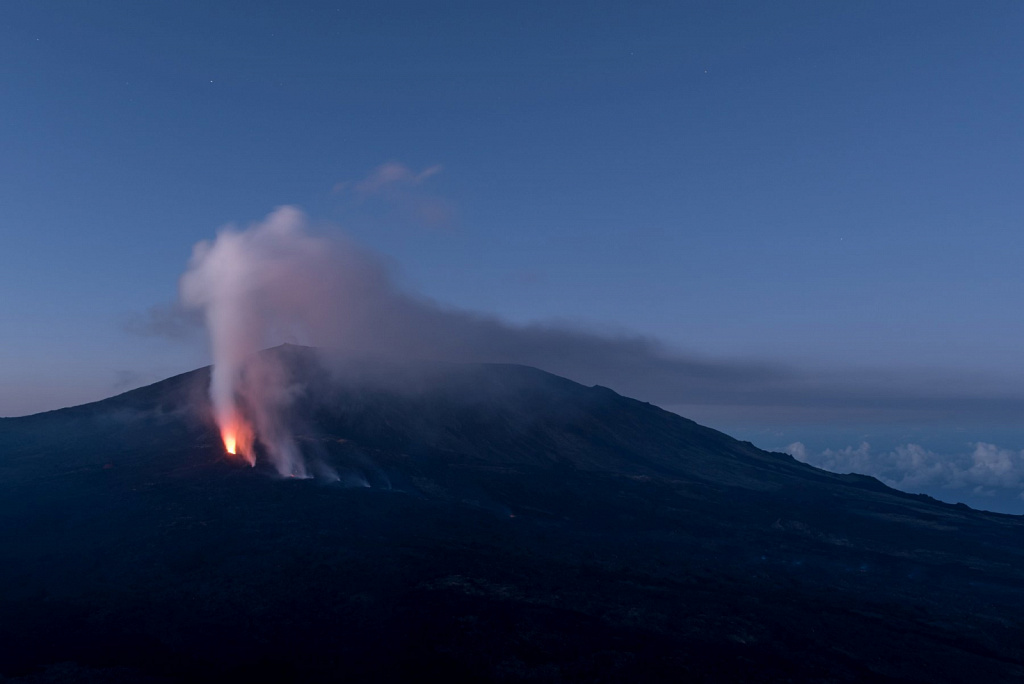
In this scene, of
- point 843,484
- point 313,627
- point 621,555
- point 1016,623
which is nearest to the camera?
point 313,627

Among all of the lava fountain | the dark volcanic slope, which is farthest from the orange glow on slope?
the dark volcanic slope

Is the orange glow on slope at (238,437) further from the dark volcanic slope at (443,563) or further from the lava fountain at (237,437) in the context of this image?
the dark volcanic slope at (443,563)

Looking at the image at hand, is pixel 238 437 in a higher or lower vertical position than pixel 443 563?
higher

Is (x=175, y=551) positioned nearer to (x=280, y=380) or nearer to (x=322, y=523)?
(x=322, y=523)

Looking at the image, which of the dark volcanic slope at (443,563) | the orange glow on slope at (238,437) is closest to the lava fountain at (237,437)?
the orange glow on slope at (238,437)

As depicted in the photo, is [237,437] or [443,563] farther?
[237,437]

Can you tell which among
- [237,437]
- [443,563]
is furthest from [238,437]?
[443,563]

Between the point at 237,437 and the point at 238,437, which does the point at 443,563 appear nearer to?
the point at 238,437

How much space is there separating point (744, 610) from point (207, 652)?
105ft

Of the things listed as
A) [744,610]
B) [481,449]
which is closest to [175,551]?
[744,610]

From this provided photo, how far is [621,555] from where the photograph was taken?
2328 inches

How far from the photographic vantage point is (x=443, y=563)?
49.8 m

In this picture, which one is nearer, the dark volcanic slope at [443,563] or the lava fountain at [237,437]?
the dark volcanic slope at [443,563]

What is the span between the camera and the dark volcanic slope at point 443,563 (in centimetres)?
3597
